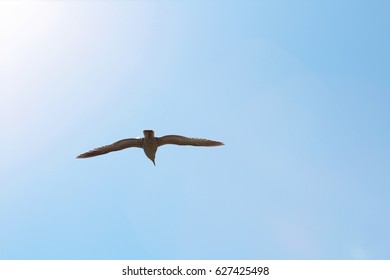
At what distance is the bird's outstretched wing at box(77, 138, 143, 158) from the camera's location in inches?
1019

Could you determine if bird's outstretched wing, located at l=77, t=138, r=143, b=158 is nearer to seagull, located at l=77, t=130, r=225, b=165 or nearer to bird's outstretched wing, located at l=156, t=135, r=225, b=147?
seagull, located at l=77, t=130, r=225, b=165

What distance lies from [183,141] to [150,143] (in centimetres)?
212

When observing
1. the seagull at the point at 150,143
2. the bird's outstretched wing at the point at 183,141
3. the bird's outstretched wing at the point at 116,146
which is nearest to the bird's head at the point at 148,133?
the seagull at the point at 150,143

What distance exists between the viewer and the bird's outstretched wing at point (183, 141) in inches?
1014

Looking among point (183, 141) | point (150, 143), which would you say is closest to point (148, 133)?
point (150, 143)

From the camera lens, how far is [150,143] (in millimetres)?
25453

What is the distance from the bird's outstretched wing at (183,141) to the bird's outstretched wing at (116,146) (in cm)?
113

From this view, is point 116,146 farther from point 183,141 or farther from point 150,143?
point 183,141

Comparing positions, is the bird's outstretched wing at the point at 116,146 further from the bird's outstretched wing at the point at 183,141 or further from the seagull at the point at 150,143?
the bird's outstretched wing at the point at 183,141

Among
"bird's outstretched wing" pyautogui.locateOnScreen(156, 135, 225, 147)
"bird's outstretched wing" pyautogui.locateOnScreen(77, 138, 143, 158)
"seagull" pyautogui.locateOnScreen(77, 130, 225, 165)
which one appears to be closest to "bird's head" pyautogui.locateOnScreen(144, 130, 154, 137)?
"seagull" pyautogui.locateOnScreen(77, 130, 225, 165)

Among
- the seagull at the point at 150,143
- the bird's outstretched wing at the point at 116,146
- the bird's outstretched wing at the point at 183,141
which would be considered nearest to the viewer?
the seagull at the point at 150,143

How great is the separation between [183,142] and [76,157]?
238 inches
